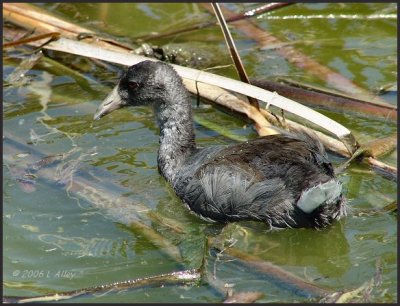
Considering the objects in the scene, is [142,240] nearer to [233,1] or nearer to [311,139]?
[311,139]

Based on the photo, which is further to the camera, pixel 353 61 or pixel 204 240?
pixel 353 61

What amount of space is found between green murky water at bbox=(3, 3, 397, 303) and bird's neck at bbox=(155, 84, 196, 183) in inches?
8.7

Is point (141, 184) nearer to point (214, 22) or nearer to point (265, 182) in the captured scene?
point (265, 182)

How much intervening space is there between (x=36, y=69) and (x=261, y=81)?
225cm

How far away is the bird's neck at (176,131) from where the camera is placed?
614 centimetres

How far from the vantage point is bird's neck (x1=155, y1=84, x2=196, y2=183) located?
6.14m

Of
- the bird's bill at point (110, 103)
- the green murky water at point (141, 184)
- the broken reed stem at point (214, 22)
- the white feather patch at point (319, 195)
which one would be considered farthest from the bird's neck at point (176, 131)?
the broken reed stem at point (214, 22)

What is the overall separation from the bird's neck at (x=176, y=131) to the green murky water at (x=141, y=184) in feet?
0.72

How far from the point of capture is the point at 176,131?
243 inches

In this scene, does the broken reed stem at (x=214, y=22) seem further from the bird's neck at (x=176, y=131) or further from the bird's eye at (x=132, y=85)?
the bird's neck at (x=176, y=131)

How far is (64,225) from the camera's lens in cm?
562

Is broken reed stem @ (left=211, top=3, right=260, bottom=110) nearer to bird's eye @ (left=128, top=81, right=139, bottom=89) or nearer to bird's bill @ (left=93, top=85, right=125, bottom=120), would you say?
bird's eye @ (left=128, top=81, right=139, bottom=89)

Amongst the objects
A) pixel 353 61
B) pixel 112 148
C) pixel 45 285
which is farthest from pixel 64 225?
pixel 353 61

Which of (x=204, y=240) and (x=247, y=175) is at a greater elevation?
(x=247, y=175)
